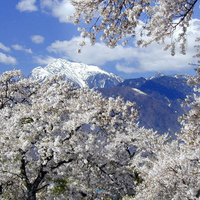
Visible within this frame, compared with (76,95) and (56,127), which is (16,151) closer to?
(56,127)

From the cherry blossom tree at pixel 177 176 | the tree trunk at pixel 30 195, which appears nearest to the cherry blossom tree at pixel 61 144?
the tree trunk at pixel 30 195

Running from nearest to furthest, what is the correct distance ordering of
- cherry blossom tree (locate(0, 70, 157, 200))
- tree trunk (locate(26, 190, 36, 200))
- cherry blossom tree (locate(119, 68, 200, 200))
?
cherry blossom tree (locate(119, 68, 200, 200))
cherry blossom tree (locate(0, 70, 157, 200))
tree trunk (locate(26, 190, 36, 200))

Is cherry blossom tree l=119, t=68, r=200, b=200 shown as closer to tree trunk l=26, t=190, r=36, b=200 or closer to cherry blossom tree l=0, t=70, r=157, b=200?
cherry blossom tree l=0, t=70, r=157, b=200

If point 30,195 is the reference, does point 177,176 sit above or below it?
above

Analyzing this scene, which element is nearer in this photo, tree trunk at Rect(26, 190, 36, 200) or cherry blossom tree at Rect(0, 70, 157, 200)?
cherry blossom tree at Rect(0, 70, 157, 200)

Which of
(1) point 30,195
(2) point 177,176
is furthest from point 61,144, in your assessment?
(2) point 177,176

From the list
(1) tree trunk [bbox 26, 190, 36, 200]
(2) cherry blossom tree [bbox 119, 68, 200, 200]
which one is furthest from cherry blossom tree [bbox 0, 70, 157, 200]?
(2) cherry blossom tree [bbox 119, 68, 200, 200]


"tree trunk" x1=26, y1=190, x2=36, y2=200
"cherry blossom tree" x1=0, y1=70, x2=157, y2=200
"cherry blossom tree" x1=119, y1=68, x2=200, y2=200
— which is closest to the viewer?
"cherry blossom tree" x1=119, y1=68, x2=200, y2=200

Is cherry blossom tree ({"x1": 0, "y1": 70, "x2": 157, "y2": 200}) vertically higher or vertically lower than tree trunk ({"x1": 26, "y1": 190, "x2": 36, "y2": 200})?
higher

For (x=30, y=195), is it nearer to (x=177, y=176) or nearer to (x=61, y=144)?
(x=61, y=144)

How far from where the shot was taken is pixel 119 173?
21.4 metres

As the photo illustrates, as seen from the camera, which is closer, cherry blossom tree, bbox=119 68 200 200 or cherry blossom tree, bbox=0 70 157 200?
cherry blossom tree, bbox=119 68 200 200

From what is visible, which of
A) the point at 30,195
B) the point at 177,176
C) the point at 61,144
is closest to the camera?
the point at 177,176

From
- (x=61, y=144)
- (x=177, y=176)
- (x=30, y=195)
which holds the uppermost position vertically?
(x=61, y=144)
